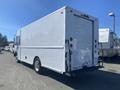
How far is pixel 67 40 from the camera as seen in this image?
784 cm

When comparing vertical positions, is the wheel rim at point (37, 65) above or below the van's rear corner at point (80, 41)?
below

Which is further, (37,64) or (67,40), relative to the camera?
(37,64)

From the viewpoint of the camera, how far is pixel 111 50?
1706cm

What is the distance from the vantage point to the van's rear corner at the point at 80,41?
26.1 ft

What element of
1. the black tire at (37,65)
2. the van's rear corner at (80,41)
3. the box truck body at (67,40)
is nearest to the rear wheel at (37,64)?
the black tire at (37,65)

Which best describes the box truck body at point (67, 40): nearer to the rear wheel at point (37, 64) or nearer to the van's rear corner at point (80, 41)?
the van's rear corner at point (80, 41)

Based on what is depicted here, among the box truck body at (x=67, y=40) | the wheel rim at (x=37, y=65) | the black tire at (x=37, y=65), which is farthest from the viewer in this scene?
the wheel rim at (x=37, y=65)

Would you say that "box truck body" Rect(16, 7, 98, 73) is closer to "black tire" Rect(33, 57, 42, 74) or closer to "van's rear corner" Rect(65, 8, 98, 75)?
"van's rear corner" Rect(65, 8, 98, 75)

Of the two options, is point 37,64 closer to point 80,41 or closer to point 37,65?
point 37,65

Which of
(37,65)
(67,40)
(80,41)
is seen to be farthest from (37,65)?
(67,40)

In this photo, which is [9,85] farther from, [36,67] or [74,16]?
[74,16]

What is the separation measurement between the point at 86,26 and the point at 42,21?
8.23ft

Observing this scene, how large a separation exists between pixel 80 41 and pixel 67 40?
1.01 m

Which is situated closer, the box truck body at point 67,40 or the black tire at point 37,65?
the box truck body at point 67,40
